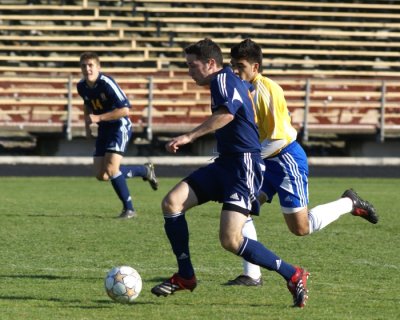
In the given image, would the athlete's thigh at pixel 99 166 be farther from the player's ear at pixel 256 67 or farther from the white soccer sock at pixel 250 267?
the player's ear at pixel 256 67

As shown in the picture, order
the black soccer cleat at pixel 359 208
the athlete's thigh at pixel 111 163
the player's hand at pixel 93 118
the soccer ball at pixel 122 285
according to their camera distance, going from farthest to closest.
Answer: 1. the athlete's thigh at pixel 111 163
2. the player's hand at pixel 93 118
3. the black soccer cleat at pixel 359 208
4. the soccer ball at pixel 122 285

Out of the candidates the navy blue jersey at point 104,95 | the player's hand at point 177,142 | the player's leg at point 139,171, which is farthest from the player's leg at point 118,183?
the player's hand at point 177,142

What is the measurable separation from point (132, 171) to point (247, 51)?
20.5ft

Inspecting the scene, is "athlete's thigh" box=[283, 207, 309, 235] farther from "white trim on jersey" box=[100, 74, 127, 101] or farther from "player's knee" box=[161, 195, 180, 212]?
"white trim on jersey" box=[100, 74, 127, 101]

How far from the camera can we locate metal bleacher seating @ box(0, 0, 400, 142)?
23125 millimetres

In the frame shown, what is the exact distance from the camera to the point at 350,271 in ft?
27.9

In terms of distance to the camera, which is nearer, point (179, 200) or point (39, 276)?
point (179, 200)

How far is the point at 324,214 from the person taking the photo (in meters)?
8.21

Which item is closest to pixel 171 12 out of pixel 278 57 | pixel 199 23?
pixel 199 23

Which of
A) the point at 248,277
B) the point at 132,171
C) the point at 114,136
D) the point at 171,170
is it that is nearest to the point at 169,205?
the point at 248,277

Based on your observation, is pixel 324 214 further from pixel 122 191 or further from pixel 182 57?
pixel 182 57

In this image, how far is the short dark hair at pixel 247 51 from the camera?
296 inches

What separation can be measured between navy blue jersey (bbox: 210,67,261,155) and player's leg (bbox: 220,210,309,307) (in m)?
0.44

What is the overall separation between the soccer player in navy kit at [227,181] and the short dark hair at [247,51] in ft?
2.02
